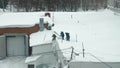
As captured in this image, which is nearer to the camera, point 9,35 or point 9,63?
point 9,63

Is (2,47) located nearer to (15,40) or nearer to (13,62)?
(15,40)

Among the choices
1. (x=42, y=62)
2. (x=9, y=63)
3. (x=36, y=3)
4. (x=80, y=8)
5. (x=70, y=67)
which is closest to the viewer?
(x=70, y=67)

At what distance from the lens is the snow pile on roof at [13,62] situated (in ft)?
43.3

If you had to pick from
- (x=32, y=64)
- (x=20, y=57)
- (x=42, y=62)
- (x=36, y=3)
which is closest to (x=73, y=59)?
(x=42, y=62)

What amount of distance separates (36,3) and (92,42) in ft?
81.1

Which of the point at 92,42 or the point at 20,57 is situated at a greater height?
the point at 92,42

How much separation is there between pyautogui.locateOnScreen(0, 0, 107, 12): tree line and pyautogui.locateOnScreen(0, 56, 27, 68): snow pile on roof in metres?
18.5

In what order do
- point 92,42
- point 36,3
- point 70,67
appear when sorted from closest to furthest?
point 70,67 → point 92,42 → point 36,3

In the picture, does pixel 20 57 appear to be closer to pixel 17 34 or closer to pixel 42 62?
pixel 17 34

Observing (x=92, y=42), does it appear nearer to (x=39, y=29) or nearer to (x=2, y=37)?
(x=39, y=29)

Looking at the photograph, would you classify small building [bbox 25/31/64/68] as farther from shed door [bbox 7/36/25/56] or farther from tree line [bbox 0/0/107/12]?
tree line [bbox 0/0/107/12]

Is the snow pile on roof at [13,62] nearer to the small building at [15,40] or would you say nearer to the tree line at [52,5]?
the small building at [15,40]

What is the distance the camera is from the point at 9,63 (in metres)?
13.7

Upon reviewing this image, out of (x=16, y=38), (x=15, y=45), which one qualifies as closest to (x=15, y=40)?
(x=16, y=38)
